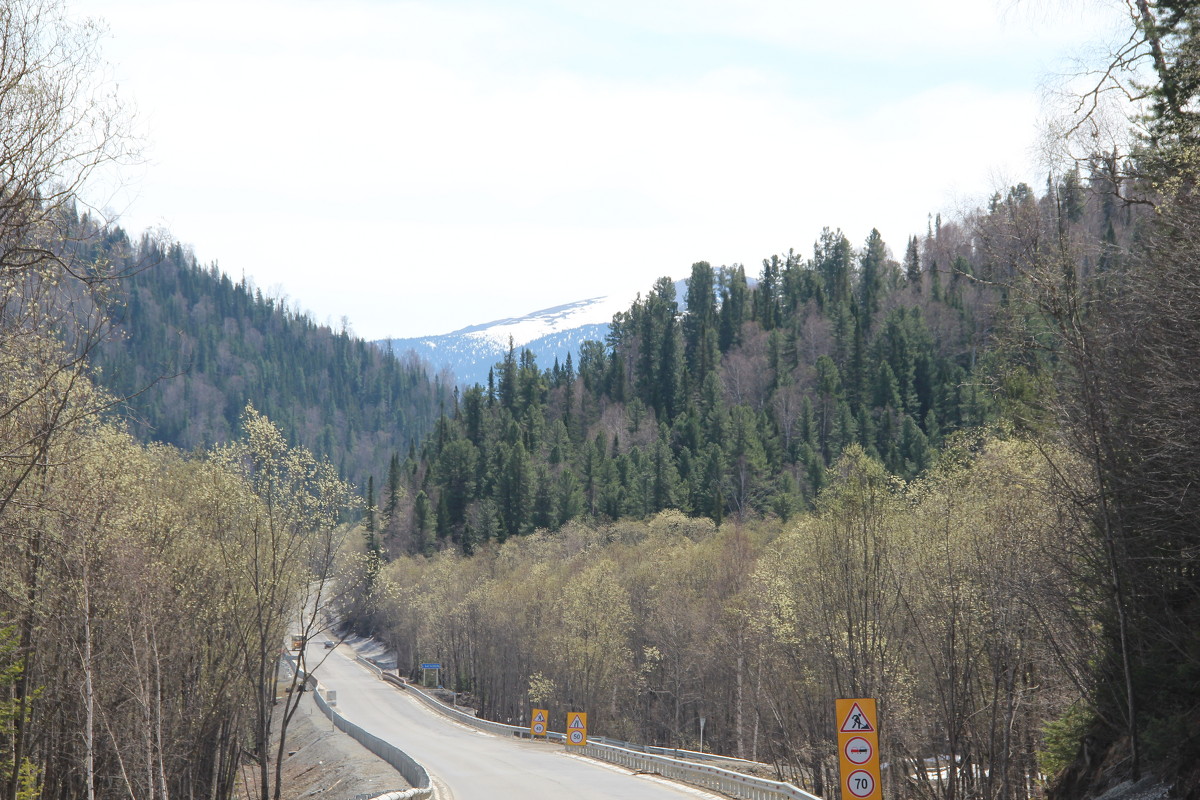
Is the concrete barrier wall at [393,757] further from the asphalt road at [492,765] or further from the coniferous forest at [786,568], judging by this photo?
the coniferous forest at [786,568]

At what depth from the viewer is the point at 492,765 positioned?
35281 mm

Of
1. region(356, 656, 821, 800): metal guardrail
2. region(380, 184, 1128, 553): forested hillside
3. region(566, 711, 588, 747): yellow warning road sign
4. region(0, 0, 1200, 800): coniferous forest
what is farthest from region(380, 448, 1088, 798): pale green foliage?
region(380, 184, 1128, 553): forested hillside

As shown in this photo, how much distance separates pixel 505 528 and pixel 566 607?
58.0 meters

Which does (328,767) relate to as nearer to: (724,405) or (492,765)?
(492,765)

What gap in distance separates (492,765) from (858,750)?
2663 cm

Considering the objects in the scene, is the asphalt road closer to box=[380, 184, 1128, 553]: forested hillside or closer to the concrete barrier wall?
the concrete barrier wall

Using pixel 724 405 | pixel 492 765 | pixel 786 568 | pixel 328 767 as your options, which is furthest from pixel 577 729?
pixel 724 405

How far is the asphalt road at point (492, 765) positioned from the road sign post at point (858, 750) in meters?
13.4

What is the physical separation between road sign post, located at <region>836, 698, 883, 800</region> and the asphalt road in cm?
1342

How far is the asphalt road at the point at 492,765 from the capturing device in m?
25.6

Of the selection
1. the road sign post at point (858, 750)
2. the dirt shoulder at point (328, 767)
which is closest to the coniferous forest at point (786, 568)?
the dirt shoulder at point (328, 767)

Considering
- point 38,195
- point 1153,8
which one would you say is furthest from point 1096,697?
point 38,195

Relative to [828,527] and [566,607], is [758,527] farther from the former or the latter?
[828,527]

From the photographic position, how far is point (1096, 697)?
17062mm
